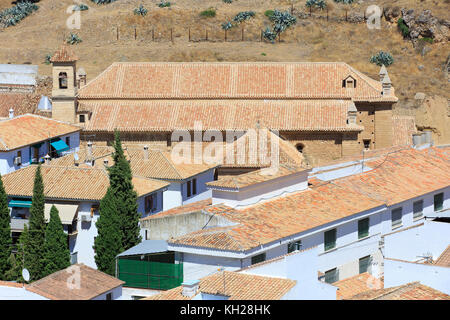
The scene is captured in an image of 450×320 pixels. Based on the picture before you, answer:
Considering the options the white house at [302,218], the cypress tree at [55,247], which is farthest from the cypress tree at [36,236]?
the white house at [302,218]

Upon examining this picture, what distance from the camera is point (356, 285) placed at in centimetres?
3228

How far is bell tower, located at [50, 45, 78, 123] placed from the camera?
6106 cm

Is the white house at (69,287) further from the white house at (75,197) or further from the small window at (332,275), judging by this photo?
the white house at (75,197)

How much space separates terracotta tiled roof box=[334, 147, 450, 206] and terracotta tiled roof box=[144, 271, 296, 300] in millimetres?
12840

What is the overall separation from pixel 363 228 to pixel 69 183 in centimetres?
1528

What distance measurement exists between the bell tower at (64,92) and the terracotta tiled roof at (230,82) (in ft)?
4.92

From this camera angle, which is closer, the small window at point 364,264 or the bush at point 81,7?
the small window at point 364,264

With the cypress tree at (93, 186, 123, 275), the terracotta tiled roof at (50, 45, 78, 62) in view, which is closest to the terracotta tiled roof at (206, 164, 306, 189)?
the cypress tree at (93, 186, 123, 275)

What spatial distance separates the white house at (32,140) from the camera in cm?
5166

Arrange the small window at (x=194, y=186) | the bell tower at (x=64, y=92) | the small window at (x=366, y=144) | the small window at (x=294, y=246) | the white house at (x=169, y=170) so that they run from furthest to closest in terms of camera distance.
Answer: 1. the small window at (x=366, y=144)
2. the bell tower at (x=64, y=92)
3. the small window at (x=194, y=186)
4. the white house at (x=169, y=170)
5. the small window at (x=294, y=246)

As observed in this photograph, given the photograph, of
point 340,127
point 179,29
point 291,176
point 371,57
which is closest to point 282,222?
point 291,176
